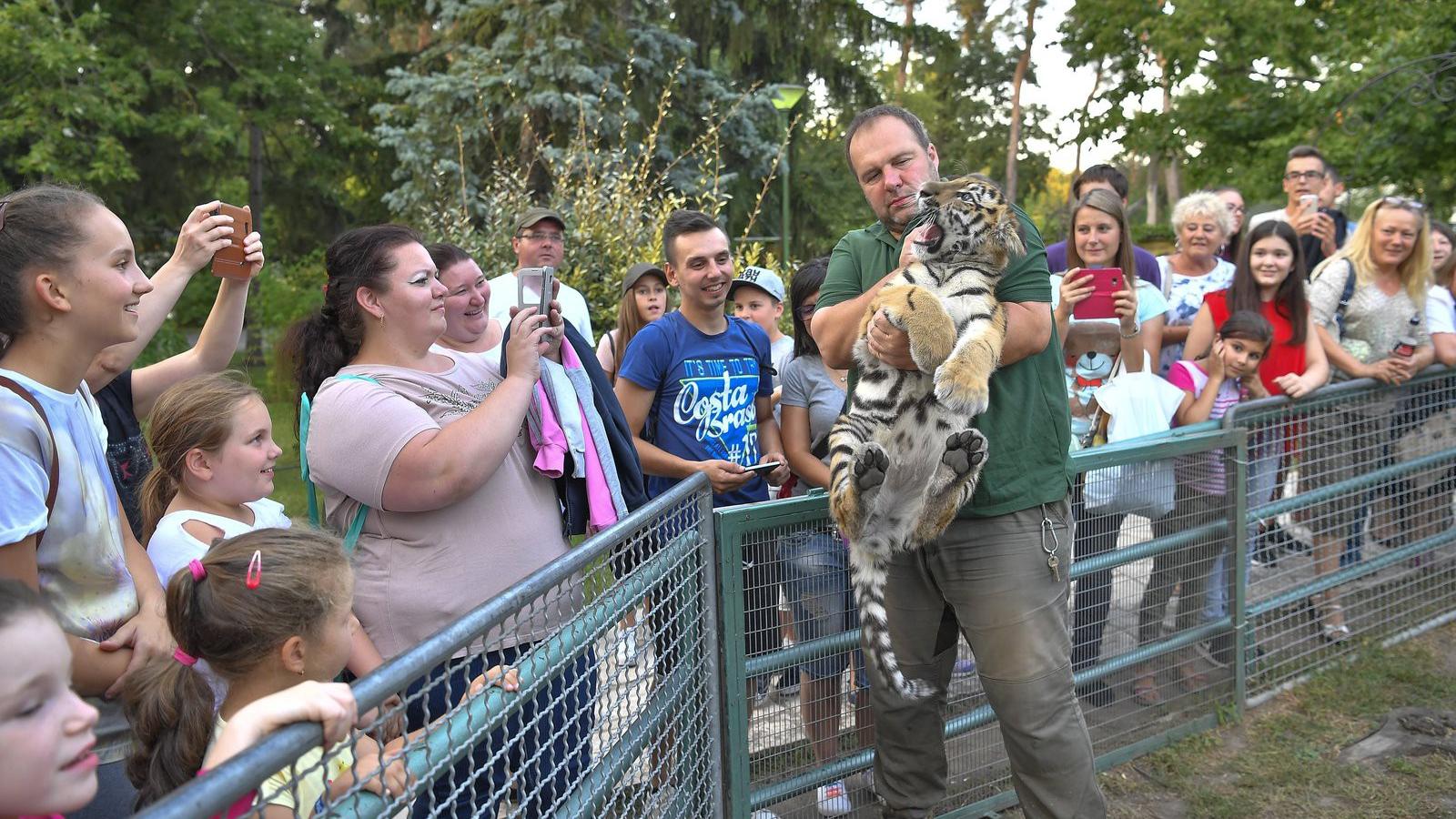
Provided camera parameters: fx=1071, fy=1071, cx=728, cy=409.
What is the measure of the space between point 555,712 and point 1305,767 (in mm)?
3551

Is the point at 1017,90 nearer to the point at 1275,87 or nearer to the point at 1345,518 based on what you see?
the point at 1275,87

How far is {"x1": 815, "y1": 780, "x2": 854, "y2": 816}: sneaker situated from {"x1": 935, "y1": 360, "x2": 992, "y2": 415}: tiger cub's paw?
152cm

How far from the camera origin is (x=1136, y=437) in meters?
4.35

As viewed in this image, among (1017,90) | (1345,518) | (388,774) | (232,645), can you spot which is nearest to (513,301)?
(232,645)

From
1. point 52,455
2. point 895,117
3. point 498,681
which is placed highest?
point 895,117

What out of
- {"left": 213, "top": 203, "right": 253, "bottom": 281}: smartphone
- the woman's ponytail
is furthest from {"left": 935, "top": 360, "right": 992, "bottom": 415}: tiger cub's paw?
{"left": 213, "top": 203, "right": 253, "bottom": 281}: smartphone

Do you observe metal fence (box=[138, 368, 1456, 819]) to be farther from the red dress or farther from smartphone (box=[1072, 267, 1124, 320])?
Answer: smartphone (box=[1072, 267, 1124, 320])

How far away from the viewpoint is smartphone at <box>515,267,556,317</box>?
2953mm

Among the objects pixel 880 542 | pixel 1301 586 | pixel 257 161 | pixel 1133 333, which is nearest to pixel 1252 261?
pixel 1133 333

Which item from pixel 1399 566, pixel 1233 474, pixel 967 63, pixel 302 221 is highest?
pixel 967 63

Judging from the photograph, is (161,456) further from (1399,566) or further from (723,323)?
(1399,566)

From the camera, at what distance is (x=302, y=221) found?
2094 cm

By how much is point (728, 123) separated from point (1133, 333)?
10360mm

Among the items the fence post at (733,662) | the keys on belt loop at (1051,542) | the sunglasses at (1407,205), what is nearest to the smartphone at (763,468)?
the fence post at (733,662)
